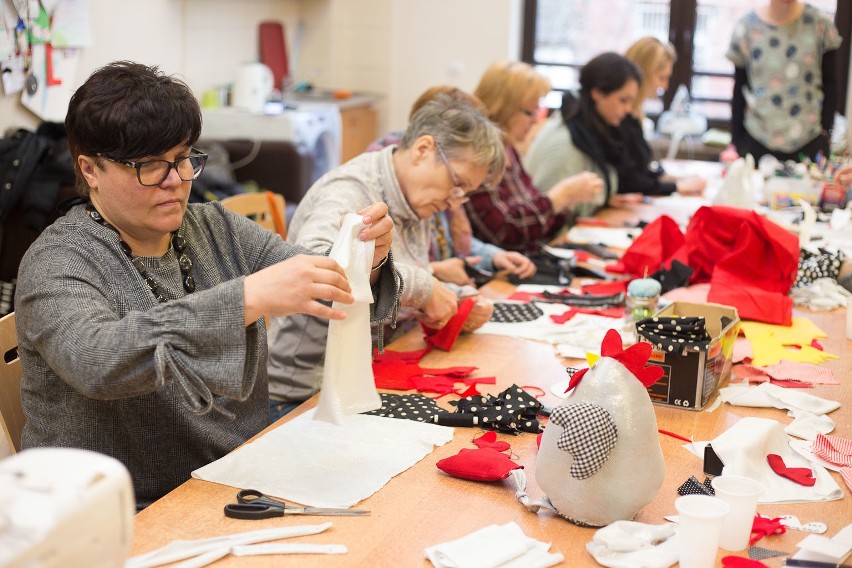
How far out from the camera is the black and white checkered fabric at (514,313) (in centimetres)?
251

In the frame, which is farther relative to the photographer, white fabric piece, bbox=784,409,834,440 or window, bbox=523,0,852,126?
window, bbox=523,0,852,126

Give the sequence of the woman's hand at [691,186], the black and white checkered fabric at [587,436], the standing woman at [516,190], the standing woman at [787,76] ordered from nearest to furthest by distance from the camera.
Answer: the black and white checkered fabric at [587,436]
the standing woman at [516,190]
the woman's hand at [691,186]
the standing woman at [787,76]

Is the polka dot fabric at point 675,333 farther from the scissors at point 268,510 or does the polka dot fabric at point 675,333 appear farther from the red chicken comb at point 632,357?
the scissors at point 268,510

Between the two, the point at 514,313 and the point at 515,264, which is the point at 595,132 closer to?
the point at 515,264

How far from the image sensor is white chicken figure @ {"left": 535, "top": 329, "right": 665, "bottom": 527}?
1377 mm

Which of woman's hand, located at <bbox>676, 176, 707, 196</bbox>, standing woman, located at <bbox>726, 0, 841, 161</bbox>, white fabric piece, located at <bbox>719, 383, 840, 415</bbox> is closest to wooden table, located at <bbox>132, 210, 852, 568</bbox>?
white fabric piece, located at <bbox>719, 383, 840, 415</bbox>

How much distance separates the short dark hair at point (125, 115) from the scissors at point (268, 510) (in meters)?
0.63

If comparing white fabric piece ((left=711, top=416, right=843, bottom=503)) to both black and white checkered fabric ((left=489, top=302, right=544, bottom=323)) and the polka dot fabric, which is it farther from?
black and white checkered fabric ((left=489, top=302, right=544, bottom=323))

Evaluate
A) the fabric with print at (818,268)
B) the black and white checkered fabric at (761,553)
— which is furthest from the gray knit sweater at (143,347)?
the fabric with print at (818,268)

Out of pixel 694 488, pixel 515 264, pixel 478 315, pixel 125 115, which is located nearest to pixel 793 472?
pixel 694 488

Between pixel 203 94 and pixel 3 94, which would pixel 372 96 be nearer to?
pixel 203 94

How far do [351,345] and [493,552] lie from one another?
528 mm

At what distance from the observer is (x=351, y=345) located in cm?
173

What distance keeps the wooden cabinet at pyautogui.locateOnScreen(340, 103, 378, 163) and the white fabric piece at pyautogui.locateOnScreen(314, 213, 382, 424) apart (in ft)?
15.4
